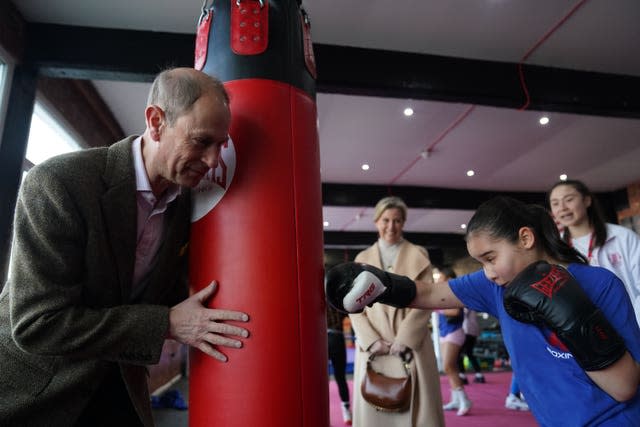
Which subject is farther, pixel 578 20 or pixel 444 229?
pixel 444 229

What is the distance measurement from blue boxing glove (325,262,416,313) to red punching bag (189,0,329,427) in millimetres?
234

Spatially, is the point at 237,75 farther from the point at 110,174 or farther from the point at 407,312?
the point at 407,312

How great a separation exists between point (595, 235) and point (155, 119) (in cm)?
257

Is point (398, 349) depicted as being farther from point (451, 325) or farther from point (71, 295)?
point (451, 325)

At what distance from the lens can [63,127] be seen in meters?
4.12

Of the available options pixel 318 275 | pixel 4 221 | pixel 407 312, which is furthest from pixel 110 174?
pixel 4 221

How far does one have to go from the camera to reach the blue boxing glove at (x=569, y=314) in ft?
3.55

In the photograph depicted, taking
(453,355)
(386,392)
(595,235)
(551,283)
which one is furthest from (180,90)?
(453,355)

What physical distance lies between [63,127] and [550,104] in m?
4.51

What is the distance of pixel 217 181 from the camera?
A: 1158 mm

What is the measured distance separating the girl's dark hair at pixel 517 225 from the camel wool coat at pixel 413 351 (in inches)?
43.6

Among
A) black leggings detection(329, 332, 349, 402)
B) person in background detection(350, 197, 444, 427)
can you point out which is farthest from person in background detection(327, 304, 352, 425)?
person in background detection(350, 197, 444, 427)

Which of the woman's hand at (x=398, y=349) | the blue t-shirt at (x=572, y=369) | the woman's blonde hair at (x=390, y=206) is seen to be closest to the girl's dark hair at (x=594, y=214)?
the woman's blonde hair at (x=390, y=206)

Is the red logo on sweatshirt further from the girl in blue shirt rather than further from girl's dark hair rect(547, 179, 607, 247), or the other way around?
girl's dark hair rect(547, 179, 607, 247)
